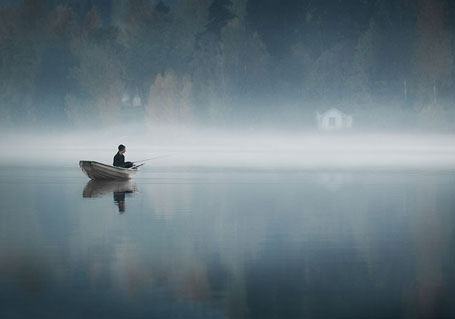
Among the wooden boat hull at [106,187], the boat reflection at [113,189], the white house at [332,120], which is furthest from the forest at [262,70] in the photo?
the boat reflection at [113,189]

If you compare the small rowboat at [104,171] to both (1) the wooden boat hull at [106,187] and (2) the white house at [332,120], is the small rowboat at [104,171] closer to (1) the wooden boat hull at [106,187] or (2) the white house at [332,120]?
(1) the wooden boat hull at [106,187]

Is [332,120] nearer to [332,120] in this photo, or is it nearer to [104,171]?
[332,120]

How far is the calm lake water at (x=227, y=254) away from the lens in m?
10.5

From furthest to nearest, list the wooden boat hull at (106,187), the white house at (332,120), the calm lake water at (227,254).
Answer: the white house at (332,120)
the wooden boat hull at (106,187)
the calm lake water at (227,254)

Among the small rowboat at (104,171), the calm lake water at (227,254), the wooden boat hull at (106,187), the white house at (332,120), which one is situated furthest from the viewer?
the white house at (332,120)

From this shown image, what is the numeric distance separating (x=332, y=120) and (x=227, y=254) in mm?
81739

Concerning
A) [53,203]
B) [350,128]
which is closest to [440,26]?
[350,128]

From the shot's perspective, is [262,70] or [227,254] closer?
[227,254]

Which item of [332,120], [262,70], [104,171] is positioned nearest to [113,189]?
[104,171]

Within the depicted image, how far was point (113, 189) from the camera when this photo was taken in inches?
1148

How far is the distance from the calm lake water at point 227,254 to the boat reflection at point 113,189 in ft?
0.83

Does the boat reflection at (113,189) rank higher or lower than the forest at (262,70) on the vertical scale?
lower

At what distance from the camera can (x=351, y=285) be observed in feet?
38.2

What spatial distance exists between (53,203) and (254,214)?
20.2ft
